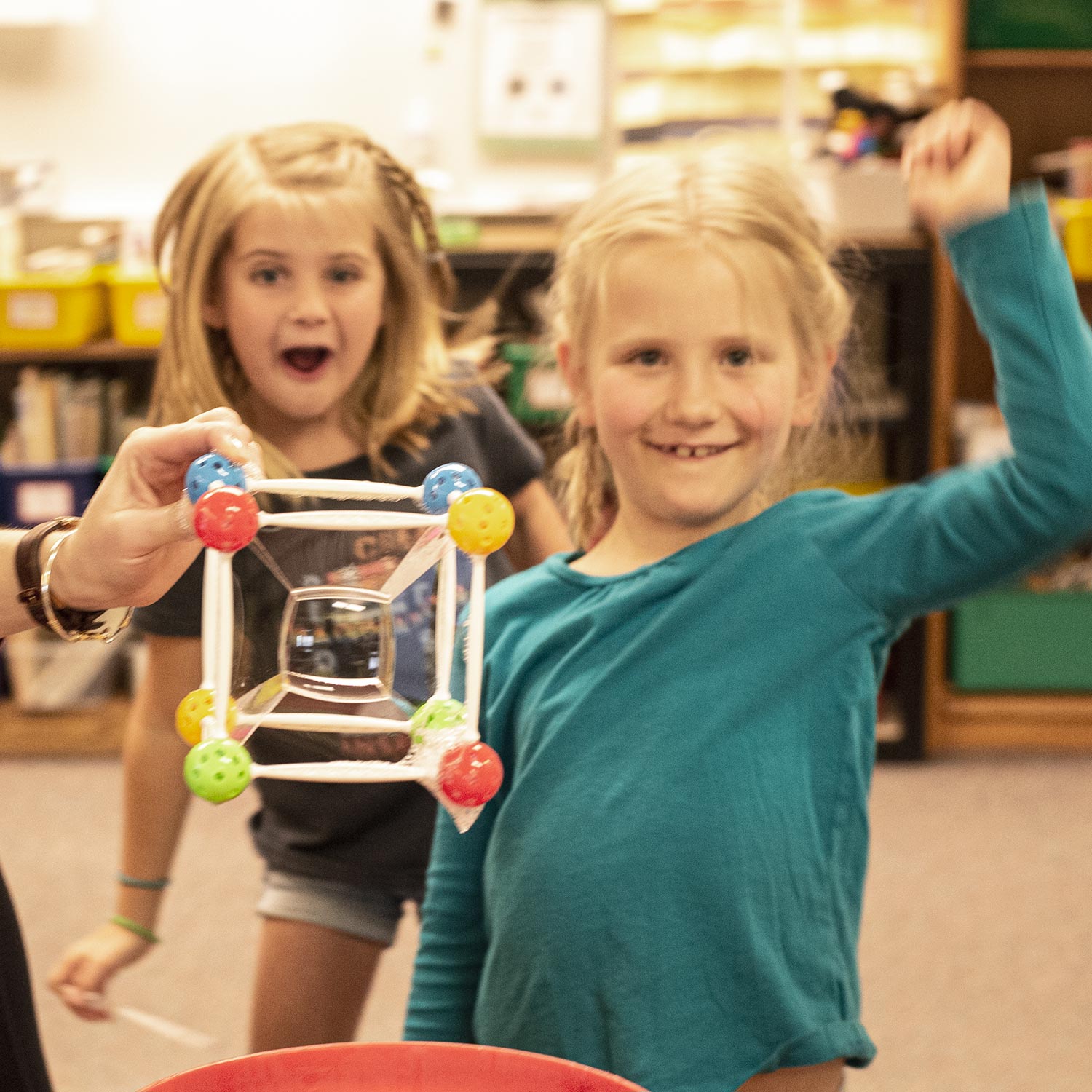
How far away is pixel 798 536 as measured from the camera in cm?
88

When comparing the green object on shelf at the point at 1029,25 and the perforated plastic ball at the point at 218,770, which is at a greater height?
the green object on shelf at the point at 1029,25

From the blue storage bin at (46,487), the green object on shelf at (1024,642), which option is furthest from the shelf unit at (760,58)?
the blue storage bin at (46,487)

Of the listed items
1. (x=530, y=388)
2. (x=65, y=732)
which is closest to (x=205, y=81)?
(x=530, y=388)

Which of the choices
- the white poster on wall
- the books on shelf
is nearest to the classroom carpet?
the books on shelf

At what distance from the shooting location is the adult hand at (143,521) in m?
0.69

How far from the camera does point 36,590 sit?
797 mm

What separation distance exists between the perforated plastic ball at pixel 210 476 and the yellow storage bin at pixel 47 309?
2.72 m

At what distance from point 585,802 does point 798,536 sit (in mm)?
214

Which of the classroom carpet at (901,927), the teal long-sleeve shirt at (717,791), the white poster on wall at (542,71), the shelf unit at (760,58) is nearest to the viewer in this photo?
the teal long-sleeve shirt at (717,791)

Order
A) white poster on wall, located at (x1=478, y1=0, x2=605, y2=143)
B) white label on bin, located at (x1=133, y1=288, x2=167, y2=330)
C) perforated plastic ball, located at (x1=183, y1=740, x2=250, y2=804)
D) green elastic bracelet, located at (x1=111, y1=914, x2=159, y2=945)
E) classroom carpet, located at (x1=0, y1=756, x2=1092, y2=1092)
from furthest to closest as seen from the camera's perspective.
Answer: white poster on wall, located at (x1=478, y1=0, x2=605, y2=143), white label on bin, located at (x1=133, y1=288, x2=167, y2=330), classroom carpet, located at (x1=0, y1=756, x2=1092, y2=1092), green elastic bracelet, located at (x1=111, y1=914, x2=159, y2=945), perforated plastic ball, located at (x1=183, y1=740, x2=250, y2=804)

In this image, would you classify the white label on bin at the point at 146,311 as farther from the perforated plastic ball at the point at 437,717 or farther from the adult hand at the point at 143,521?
Answer: the perforated plastic ball at the point at 437,717

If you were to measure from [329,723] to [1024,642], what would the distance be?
287cm

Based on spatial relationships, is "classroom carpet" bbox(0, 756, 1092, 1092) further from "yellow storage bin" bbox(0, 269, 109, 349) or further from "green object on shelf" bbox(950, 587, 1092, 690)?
"yellow storage bin" bbox(0, 269, 109, 349)

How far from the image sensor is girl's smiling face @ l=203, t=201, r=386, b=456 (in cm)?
105
